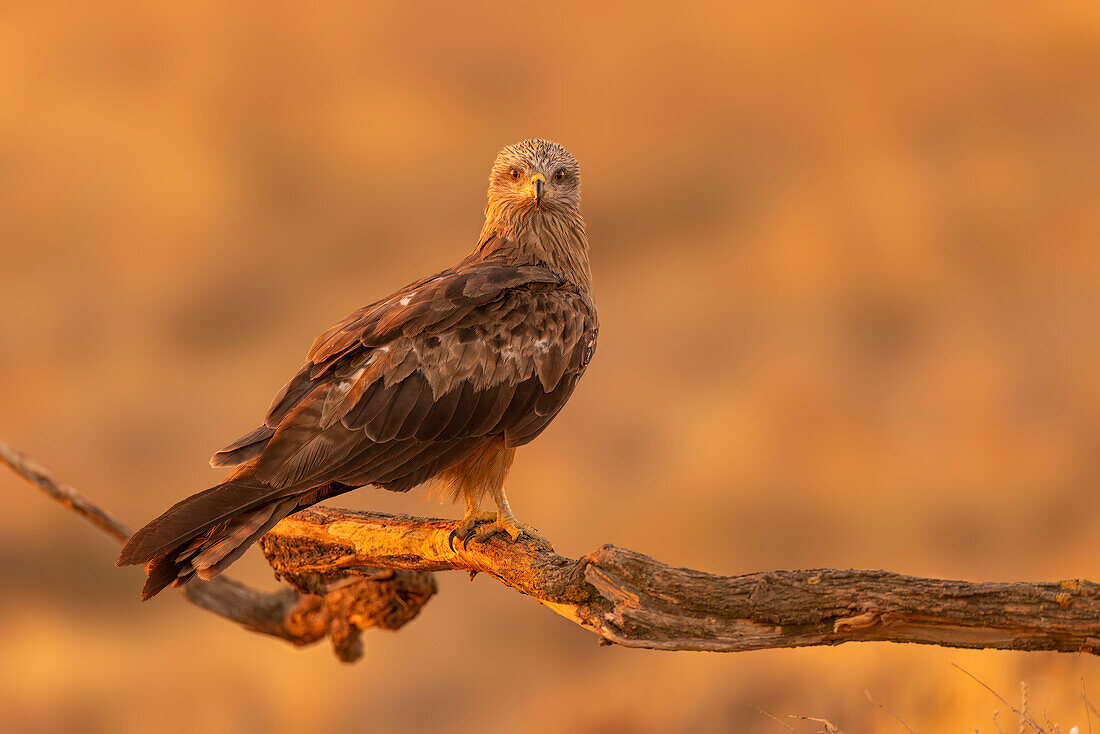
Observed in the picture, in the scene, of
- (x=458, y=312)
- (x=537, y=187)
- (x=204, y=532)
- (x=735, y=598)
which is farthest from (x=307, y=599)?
(x=735, y=598)

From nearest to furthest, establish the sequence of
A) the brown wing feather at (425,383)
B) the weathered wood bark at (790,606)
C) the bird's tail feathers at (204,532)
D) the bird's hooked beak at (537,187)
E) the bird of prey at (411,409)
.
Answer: the weathered wood bark at (790,606)
the bird's tail feathers at (204,532)
the bird of prey at (411,409)
the brown wing feather at (425,383)
the bird's hooked beak at (537,187)

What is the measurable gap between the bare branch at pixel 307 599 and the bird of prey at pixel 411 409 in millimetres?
1199

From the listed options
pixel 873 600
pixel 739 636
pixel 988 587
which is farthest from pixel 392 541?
pixel 988 587

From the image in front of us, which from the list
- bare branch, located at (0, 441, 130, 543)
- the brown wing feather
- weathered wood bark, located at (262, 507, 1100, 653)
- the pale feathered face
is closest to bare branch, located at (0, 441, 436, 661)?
bare branch, located at (0, 441, 130, 543)

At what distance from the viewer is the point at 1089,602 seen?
2.54 meters

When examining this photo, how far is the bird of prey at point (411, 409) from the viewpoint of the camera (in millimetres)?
3443

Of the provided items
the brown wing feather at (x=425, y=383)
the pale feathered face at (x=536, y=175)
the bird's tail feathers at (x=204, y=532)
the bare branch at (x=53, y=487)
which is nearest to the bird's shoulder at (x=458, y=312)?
the brown wing feather at (x=425, y=383)

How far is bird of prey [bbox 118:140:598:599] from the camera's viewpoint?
3.44 m

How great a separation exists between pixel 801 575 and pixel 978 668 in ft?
10.9

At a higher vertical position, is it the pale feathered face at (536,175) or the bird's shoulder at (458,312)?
the pale feathered face at (536,175)

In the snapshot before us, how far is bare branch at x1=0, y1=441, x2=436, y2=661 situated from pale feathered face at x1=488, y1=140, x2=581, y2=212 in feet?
6.03

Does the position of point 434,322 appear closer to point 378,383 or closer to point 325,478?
point 378,383

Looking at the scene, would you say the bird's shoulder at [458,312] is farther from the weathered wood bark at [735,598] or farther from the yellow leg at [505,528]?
the weathered wood bark at [735,598]

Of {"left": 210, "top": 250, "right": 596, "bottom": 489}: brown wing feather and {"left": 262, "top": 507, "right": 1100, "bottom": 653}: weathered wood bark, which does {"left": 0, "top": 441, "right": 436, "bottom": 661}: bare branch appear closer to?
{"left": 210, "top": 250, "right": 596, "bottom": 489}: brown wing feather
